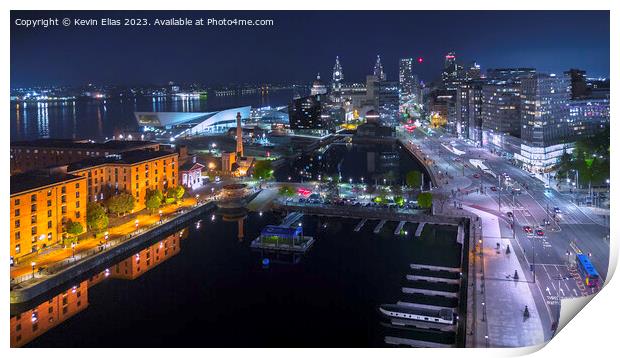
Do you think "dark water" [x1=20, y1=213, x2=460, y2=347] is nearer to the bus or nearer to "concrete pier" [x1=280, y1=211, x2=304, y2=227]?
"concrete pier" [x1=280, y1=211, x2=304, y2=227]

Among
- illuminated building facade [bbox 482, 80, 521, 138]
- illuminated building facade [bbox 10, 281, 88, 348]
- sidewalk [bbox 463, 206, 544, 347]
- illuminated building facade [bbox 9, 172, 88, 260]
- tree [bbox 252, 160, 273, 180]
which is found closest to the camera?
sidewalk [bbox 463, 206, 544, 347]

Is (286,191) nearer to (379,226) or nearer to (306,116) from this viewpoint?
(379,226)

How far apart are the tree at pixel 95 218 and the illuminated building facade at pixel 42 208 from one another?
0.24 ft

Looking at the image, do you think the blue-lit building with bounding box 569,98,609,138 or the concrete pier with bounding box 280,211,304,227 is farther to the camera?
the blue-lit building with bounding box 569,98,609,138

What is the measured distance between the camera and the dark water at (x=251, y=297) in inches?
164

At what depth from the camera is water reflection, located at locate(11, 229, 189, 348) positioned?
429cm

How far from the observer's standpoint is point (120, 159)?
25.9 feet

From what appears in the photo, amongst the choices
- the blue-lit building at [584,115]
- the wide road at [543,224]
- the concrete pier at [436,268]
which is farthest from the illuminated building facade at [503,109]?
the concrete pier at [436,268]

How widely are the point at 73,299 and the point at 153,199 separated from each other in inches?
106

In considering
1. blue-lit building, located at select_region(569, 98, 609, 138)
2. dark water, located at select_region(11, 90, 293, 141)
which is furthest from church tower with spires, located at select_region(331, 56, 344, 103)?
blue-lit building, located at select_region(569, 98, 609, 138)

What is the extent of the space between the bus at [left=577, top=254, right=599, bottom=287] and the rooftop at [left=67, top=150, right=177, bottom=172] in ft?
19.0

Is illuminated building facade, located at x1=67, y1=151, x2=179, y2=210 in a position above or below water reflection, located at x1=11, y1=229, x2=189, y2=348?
above

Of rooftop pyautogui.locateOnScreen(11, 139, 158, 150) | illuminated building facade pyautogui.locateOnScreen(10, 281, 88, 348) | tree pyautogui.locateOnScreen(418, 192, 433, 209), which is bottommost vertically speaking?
illuminated building facade pyautogui.locateOnScreen(10, 281, 88, 348)

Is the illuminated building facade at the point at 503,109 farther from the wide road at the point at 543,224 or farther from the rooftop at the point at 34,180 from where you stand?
the rooftop at the point at 34,180
